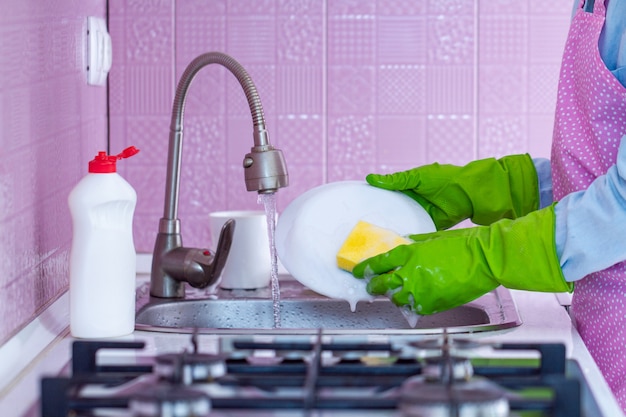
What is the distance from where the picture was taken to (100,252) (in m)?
1.31

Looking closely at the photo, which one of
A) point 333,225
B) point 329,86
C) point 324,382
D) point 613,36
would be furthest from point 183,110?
point 324,382

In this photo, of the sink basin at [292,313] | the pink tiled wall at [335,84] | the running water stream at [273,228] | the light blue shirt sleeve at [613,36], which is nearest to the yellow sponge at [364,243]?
the running water stream at [273,228]

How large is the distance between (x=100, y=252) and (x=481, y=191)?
699mm

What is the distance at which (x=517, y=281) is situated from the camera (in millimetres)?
1372

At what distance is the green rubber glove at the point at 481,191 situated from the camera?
169 cm

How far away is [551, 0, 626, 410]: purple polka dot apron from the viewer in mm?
1424

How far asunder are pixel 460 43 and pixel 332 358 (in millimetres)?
1108

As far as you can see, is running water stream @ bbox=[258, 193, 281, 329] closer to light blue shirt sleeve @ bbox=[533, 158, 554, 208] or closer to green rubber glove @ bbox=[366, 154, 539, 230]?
green rubber glove @ bbox=[366, 154, 539, 230]

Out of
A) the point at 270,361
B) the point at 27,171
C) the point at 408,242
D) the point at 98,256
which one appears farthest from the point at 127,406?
the point at 408,242

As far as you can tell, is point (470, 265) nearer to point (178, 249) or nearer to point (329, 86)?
point (178, 249)

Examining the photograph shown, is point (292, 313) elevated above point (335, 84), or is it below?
below

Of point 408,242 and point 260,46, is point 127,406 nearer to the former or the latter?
point 408,242

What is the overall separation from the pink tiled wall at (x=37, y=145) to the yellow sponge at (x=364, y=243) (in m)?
0.45

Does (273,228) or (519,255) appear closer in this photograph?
(519,255)
